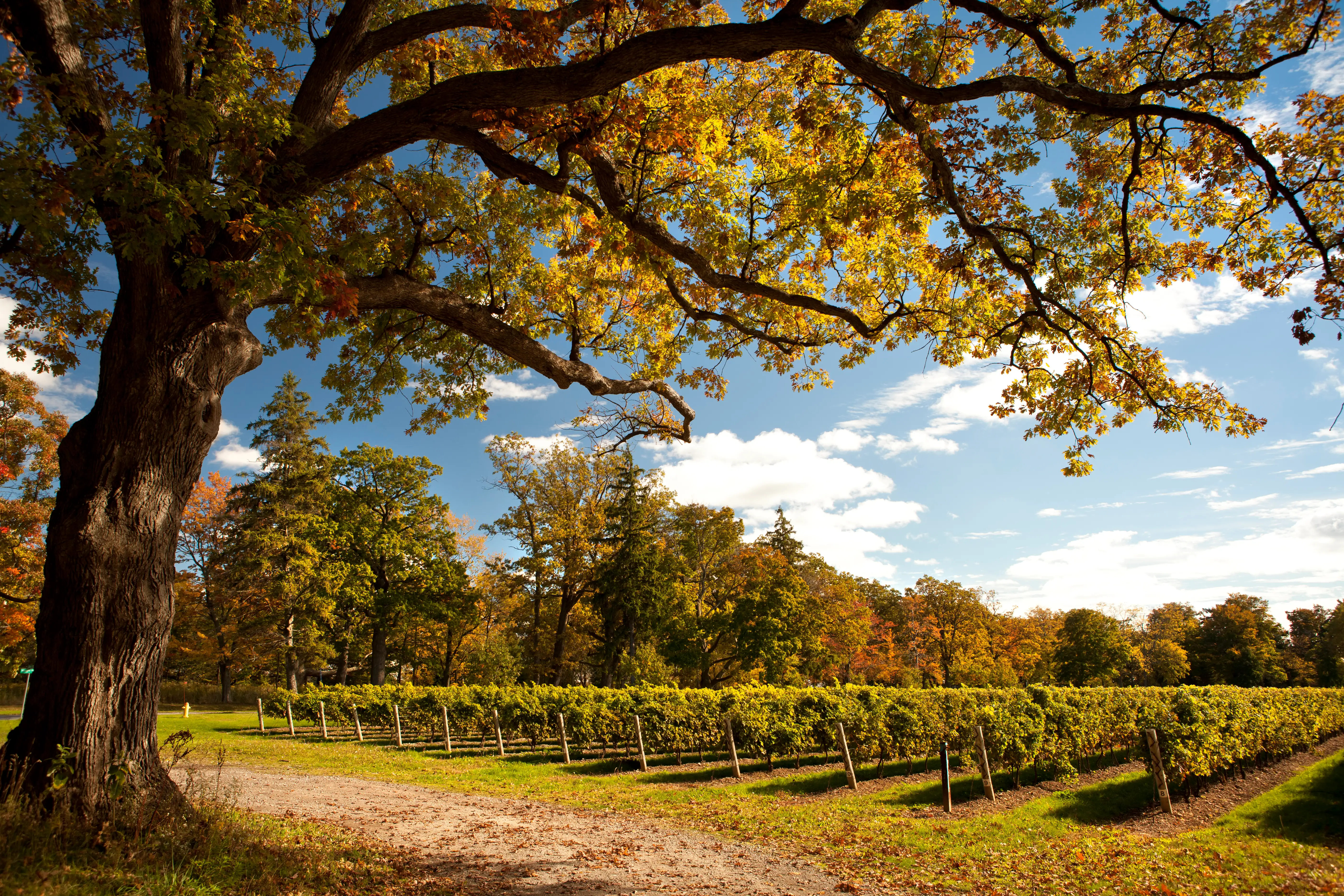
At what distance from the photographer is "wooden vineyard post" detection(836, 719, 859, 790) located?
12.7 meters

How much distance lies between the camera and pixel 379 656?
92.1 ft

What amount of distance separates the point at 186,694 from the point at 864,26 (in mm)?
48997

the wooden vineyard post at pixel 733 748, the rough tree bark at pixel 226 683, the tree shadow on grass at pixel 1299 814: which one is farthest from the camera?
the rough tree bark at pixel 226 683

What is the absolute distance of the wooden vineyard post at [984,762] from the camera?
11750 mm

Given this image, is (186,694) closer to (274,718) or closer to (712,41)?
(274,718)

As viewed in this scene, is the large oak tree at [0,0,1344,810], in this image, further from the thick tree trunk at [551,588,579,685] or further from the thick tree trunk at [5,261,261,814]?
the thick tree trunk at [551,588,579,685]

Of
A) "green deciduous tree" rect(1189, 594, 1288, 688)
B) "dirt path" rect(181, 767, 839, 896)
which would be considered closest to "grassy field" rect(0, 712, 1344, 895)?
"dirt path" rect(181, 767, 839, 896)

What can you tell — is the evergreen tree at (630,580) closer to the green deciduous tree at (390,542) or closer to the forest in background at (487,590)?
the forest in background at (487,590)

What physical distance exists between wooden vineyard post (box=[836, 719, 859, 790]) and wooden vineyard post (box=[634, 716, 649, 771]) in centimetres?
469

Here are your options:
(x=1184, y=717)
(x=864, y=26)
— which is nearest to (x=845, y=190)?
(x=864, y=26)

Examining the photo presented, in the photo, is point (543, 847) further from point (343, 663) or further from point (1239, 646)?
point (1239, 646)

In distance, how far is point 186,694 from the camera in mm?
37375

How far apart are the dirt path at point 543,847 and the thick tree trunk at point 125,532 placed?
2.09 metres

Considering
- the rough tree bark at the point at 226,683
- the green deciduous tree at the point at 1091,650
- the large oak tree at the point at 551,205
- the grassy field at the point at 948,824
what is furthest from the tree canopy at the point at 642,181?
the green deciduous tree at the point at 1091,650
